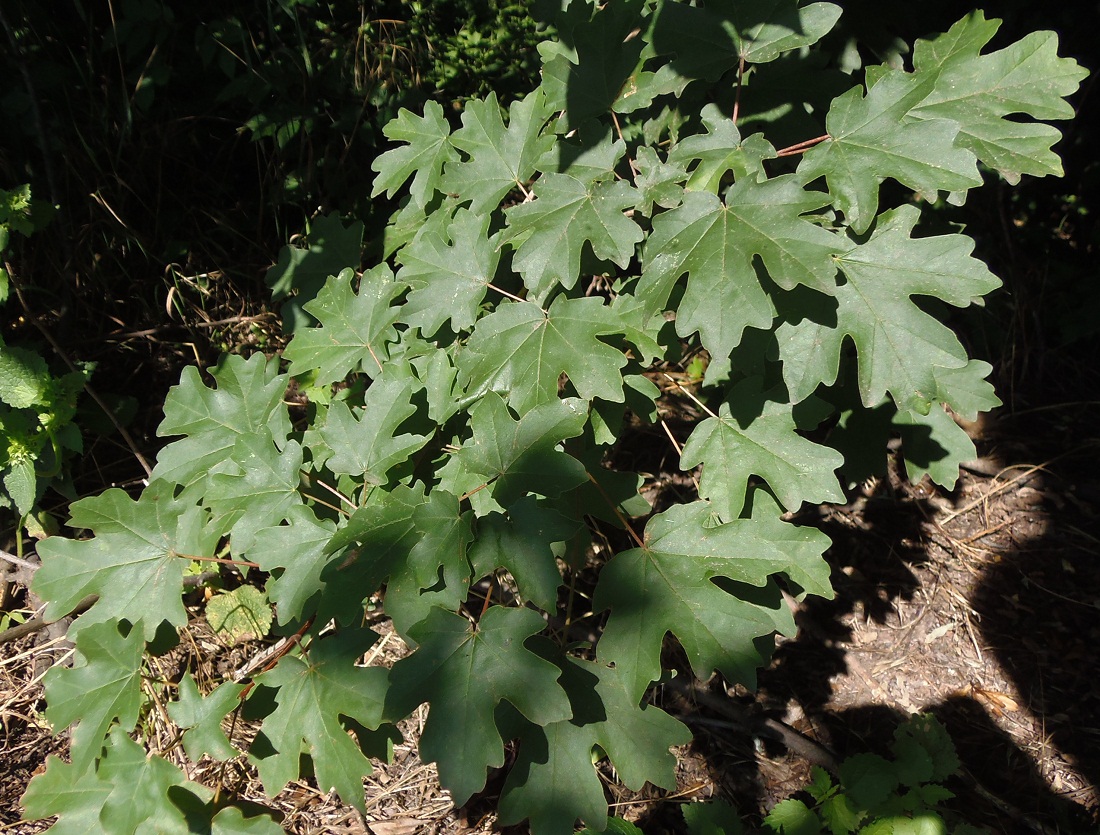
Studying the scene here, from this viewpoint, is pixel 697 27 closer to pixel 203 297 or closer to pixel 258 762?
pixel 258 762

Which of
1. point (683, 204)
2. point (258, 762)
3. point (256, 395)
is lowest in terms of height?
point (258, 762)

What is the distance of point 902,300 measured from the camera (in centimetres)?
163

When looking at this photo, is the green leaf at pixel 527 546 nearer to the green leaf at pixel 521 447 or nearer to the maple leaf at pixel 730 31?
the green leaf at pixel 521 447

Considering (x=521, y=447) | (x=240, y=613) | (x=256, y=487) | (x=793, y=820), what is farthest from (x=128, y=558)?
(x=793, y=820)

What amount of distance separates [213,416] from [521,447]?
3.07ft

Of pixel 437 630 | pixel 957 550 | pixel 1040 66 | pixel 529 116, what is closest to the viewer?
pixel 437 630

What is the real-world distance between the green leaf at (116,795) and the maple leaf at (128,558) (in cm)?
26

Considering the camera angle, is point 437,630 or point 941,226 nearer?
point 437,630

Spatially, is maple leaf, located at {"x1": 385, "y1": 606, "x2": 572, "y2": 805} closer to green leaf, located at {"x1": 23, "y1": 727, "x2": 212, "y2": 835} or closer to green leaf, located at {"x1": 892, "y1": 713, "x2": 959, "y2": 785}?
green leaf, located at {"x1": 23, "y1": 727, "x2": 212, "y2": 835}

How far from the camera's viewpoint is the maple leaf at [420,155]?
86.6 inches

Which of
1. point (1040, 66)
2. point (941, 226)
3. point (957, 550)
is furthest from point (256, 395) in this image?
point (957, 550)

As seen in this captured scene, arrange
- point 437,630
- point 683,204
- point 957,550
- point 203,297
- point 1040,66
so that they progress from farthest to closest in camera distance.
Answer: point 203,297
point 957,550
point 1040,66
point 683,204
point 437,630

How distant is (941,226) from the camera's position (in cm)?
255

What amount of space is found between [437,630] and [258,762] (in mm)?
580
